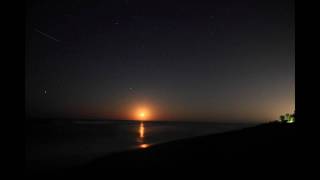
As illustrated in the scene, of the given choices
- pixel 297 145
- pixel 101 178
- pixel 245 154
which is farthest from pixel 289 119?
pixel 297 145

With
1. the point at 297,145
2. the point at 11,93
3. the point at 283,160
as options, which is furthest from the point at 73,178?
the point at 297,145

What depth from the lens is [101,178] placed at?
785 cm

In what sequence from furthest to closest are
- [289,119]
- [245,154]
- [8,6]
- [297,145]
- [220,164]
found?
[289,119]
[245,154]
[220,164]
[8,6]
[297,145]

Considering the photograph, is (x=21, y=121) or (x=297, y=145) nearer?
(x=297, y=145)

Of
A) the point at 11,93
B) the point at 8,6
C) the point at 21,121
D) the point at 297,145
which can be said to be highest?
the point at 8,6

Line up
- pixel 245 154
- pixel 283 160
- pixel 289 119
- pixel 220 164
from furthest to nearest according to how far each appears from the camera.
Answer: pixel 289 119
pixel 245 154
pixel 220 164
pixel 283 160

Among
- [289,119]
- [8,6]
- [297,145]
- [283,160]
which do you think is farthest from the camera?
[289,119]

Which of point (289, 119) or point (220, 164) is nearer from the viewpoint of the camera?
point (220, 164)

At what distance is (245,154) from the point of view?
749 centimetres

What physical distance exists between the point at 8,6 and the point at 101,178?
691 centimetres

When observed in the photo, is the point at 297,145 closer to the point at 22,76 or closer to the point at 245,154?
the point at 22,76

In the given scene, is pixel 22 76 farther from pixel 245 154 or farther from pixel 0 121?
pixel 245 154

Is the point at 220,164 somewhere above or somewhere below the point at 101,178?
above

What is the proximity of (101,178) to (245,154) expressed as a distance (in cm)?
484
